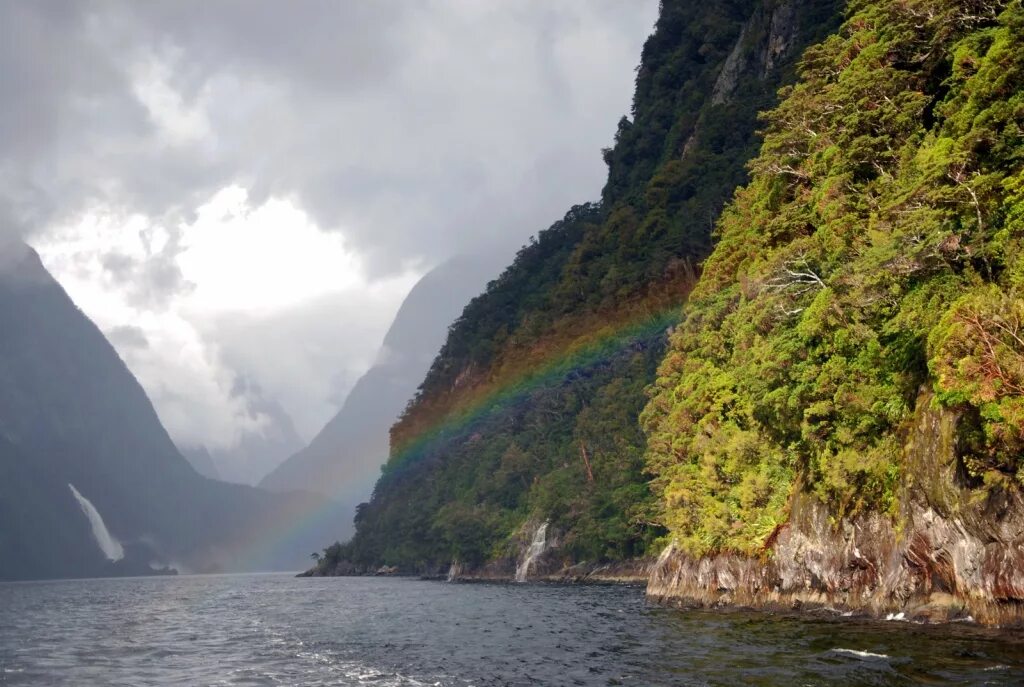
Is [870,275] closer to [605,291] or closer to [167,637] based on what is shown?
[167,637]

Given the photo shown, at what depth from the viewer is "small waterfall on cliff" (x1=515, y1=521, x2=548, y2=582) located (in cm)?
10100

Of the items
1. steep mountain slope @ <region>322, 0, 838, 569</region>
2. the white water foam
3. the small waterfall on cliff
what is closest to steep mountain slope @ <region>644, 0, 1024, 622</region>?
the white water foam

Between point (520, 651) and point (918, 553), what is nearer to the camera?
point (918, 553)

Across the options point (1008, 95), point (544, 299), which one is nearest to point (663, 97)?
point (544, 299)

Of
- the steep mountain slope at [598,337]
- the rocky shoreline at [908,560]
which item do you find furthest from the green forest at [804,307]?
the rocky shoreline at [908,560]

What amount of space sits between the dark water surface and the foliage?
21.6 ft

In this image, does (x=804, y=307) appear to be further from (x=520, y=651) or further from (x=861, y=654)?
(x=520, y=651)

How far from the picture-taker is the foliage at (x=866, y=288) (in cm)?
2705

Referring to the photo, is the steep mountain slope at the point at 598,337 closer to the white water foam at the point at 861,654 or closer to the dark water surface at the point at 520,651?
the dark water surface at the point at 520,651

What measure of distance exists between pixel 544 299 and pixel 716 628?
11938 centimetres

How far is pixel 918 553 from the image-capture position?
94.3 ft

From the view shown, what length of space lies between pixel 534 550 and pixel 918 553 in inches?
2998

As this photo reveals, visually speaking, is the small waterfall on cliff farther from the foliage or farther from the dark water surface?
the dark water surface

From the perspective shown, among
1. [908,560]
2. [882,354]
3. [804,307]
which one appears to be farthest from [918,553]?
[804,307]
